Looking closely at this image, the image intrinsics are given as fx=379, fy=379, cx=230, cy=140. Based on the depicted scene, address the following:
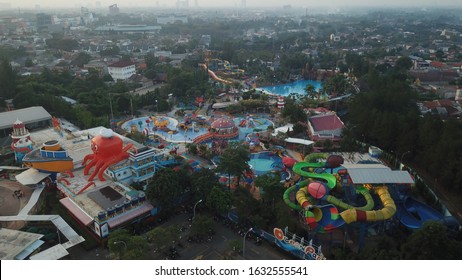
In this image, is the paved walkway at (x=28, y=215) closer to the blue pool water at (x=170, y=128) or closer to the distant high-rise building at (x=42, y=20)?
the blue pool water at (x=170, y=128)

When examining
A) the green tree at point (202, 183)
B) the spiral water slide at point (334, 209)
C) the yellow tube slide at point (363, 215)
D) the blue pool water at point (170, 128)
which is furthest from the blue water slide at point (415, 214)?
the blue pool water at point (170, 128)

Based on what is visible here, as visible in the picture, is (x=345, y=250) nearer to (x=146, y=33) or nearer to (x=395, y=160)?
(x=395, y=160)

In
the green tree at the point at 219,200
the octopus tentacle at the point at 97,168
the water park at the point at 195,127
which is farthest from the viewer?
the water park at the point at 195,127

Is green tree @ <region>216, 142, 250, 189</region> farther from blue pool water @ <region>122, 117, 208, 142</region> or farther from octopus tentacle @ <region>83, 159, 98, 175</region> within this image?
blue pool water @ <region>122, 117, 208, 142</region>

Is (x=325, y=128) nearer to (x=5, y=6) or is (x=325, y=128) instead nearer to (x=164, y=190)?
(x=164, y=190)

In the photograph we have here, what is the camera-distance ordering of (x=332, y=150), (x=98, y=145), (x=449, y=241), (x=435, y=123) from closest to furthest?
(x=449, y=241) < (x=98, y=145) < (x=435, y=123) < (x=332, y=150)

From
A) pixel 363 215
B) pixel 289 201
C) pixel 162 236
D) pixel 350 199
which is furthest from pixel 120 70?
pixel 363 215

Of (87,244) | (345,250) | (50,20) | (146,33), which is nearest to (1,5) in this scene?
(50,20)

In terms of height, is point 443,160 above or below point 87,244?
above
